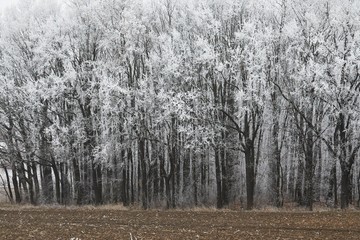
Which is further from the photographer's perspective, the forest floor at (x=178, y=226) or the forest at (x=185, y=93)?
the forest at (x=185, y=93)

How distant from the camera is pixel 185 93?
90.5 feet

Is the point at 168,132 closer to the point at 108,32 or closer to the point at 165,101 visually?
the point at 165,101

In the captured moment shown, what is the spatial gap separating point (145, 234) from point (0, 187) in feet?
153

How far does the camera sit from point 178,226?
1883cm

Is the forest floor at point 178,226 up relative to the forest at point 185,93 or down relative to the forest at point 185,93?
down

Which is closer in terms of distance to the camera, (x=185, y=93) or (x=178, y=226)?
(x=178, y=226)

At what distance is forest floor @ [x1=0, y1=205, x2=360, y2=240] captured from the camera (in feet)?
52.7

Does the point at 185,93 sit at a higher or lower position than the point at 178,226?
higher

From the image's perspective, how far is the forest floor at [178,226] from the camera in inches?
633

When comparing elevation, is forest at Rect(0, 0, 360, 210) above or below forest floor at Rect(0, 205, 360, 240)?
above

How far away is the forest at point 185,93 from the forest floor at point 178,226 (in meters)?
6.79

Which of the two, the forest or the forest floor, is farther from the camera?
the forest

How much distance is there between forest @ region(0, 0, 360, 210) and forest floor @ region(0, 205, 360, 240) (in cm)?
679

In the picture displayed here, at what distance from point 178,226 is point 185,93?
10.8 m
